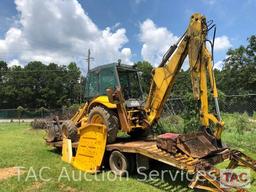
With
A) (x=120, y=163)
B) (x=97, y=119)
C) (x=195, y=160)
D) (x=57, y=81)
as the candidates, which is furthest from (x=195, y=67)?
(x=57, y=81)

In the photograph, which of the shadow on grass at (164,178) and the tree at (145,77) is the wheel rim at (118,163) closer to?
the shadow on grass at (164,178)

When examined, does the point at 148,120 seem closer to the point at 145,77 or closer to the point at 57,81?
the point at 145,77

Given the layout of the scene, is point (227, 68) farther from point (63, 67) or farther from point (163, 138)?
point (163, 138)

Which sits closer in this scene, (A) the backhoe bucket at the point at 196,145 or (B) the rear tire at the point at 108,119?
(A) the backhoe bucket at the point at 196,145

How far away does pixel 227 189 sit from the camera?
5281mm

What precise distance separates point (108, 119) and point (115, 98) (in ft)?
2.03

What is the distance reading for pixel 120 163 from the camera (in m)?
7.84

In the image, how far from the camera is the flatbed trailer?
18.3ft

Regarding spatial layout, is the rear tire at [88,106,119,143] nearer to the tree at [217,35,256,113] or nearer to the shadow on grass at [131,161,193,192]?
the shadow on grass at [131,161,193,192]

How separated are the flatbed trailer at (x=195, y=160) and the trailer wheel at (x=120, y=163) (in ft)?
0.32

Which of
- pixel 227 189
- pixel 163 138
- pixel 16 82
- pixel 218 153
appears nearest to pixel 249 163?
pixel 218 153

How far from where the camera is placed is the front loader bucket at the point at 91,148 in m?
8.02

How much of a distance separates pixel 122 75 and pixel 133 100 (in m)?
0.86

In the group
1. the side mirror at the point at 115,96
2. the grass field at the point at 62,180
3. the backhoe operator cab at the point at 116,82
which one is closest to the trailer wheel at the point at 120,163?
the grass field at the point at 62,180
